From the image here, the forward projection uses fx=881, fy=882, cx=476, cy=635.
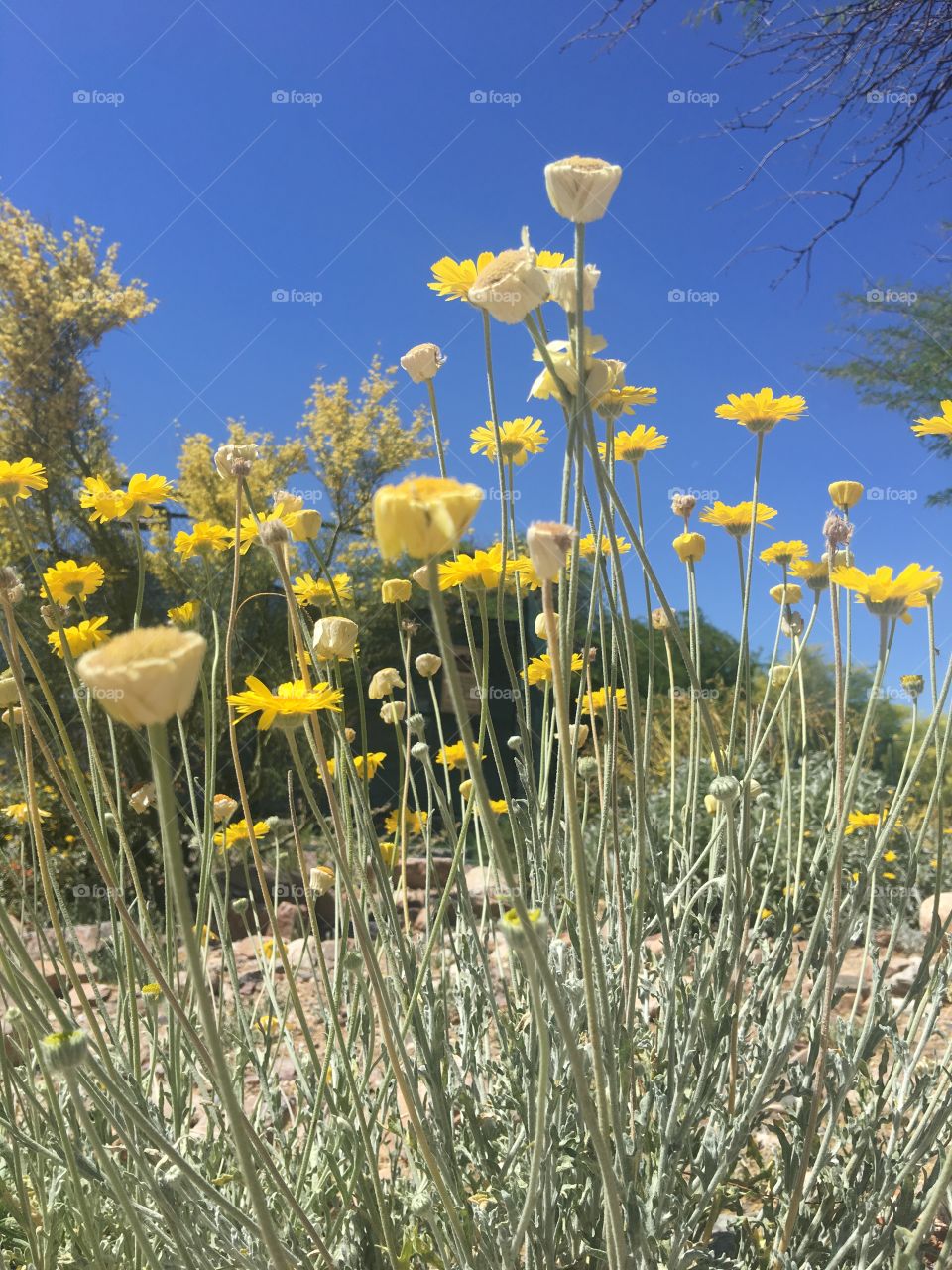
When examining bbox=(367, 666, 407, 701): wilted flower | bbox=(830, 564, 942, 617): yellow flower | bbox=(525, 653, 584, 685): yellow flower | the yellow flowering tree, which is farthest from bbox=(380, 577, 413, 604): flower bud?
the yellow flowering tree

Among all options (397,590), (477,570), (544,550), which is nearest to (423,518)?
(544,550)

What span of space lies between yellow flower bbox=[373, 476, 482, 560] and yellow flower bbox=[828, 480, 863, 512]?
1.09m

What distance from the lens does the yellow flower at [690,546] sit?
5.61ft

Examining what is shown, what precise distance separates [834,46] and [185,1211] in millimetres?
7211

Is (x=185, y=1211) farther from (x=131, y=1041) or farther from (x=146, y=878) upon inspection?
(x=146, y=878)

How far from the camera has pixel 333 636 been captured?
1.21 metres

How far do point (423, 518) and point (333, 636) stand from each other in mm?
610

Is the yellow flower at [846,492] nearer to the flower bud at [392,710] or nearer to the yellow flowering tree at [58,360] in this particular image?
the flower bud at [392,710]

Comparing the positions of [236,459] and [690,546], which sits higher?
[236,459]

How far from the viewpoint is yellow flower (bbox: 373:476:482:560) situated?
623 millimetres

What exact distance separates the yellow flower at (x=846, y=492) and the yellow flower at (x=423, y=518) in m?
1.09

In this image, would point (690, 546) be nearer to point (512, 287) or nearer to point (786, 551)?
point (786, 551)

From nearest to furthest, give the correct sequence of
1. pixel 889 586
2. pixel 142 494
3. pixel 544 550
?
1. pixel 544 550
2. pixel 889 586
3. pixel 142 494

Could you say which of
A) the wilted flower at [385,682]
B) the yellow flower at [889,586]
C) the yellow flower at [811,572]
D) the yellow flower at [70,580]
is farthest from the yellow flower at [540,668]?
the yellow flower at [70,580]
